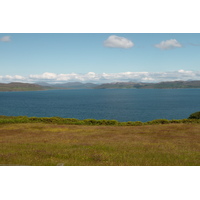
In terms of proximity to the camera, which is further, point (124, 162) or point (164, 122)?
point (164, 122)

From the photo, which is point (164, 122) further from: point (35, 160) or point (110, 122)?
point (35, 160)

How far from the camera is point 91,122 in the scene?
169 feet

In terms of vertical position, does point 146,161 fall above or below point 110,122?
above

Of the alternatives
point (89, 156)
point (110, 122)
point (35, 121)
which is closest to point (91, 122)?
point (110, 122)

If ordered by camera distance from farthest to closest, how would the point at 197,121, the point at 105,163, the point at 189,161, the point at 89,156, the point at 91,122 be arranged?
the point at 91,122, the point at 197,121, the point at 89,156, the point at 189,161, the point at 105,163

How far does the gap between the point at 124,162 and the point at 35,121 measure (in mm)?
43797

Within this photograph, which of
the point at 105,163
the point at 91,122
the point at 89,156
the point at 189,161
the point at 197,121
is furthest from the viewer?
the point at 91,122

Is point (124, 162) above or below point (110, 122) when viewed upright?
above

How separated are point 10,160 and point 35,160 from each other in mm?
1577

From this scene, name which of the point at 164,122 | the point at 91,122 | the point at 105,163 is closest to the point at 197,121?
the point at 164,122

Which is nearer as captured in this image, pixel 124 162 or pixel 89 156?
pixel 124 162

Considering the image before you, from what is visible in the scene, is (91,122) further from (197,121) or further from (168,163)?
(168,163)

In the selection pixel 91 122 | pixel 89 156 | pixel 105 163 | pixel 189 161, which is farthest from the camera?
pixel 91 122

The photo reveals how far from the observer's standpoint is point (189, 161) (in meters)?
13.5
